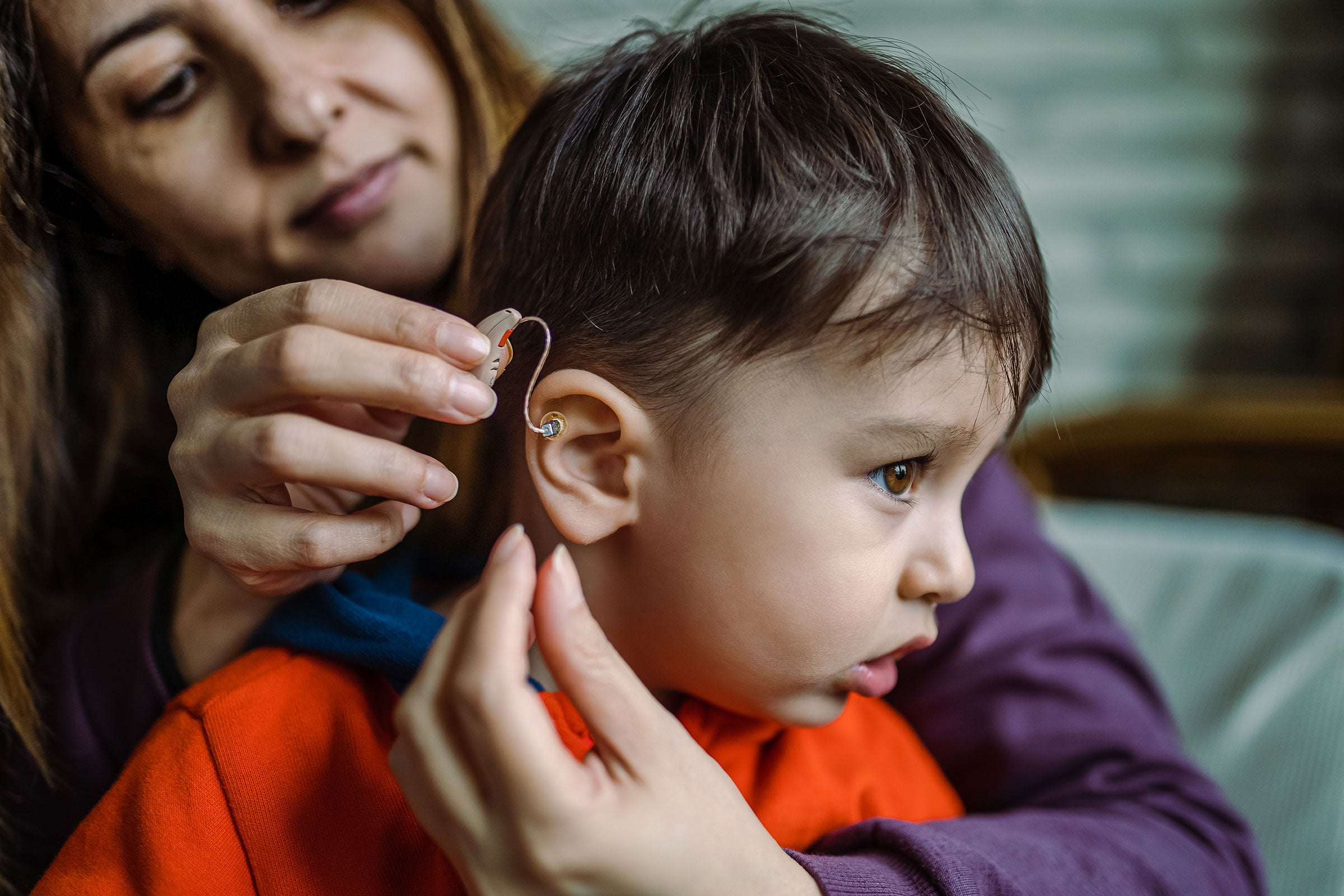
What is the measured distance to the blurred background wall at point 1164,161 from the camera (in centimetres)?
181

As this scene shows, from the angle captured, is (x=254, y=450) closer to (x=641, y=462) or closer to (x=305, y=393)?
(x=305, y=393)

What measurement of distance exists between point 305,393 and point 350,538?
0.10m

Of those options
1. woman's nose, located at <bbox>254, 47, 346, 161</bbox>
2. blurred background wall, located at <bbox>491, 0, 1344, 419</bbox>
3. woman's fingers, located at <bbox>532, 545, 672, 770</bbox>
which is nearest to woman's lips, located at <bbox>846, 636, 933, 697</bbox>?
woman's fingers, located at <bbox>532, 545, 672, 770</bbox>

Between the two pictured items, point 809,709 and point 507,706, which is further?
point 809,709

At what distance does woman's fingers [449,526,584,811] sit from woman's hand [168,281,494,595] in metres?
0.11

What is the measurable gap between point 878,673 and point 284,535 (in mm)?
398

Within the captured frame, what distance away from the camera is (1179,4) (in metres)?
1.80

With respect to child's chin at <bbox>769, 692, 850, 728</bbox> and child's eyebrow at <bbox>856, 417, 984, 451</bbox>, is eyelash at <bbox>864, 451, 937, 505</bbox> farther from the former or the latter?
child's chin at <bbox>769, 692, 850, 728</bbox>

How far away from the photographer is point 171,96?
0.73 metres

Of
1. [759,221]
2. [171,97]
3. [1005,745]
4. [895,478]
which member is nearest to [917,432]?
[895,478]

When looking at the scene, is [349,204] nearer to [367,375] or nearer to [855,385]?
[367,375]

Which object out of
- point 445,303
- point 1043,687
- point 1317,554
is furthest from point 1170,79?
point 445,303

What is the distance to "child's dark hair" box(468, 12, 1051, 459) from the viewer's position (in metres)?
0.59

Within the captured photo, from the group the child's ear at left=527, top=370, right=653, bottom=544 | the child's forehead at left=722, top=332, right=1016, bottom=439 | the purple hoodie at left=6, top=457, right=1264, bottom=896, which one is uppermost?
the child's forehead at left=722, top=332, right=1016, bottom=439
